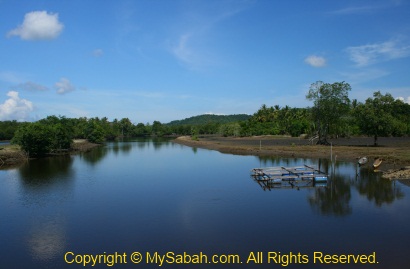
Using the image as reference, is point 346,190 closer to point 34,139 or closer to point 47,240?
point 47,240

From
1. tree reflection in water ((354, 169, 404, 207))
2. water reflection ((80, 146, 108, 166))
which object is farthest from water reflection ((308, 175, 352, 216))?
water reflection ((80, 146, 108, 166))

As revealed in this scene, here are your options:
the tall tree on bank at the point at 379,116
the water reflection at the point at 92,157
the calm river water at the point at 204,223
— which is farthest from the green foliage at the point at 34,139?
the tall tree on bank at the point at 379,116

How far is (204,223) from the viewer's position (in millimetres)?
21828

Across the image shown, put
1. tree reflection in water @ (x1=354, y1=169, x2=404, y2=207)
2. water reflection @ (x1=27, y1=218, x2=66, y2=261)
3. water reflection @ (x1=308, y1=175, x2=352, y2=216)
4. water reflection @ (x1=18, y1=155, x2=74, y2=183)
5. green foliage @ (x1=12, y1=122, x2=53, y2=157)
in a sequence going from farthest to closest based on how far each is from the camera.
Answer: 1. green foliage @ (x1=12, y1=122, x2=53, y2=157)
2. water reflection @ (x1=18, y1=155, x2=74, y2=183)
3. tree reflection in water @ (x1=354, y1=169, x2=404, y2=207)
4. water reflection @ (x1=308, y1=175, x2=352, y2=216)
5. water reflection @ (x1=27, y1=218, x2=66, y2=261)

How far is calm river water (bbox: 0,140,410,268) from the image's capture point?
1672 centimetres

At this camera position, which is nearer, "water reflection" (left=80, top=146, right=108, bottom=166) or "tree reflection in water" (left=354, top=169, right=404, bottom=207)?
"tree reflection in water" (left=354, top=169, right=404, bottom=207)

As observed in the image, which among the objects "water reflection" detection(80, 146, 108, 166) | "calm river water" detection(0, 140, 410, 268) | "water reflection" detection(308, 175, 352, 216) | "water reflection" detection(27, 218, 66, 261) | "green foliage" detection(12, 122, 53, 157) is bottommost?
"water reflection" detection(27, 218, 66, 261)

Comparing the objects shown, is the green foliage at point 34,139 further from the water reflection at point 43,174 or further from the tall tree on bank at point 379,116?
the tall tree on bank at point 379,116

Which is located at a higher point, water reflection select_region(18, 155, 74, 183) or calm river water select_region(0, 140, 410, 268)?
water reflection select_region(18, 155, 74, 183)

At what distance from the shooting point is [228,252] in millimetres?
17125

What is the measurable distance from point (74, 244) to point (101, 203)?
9659 mm

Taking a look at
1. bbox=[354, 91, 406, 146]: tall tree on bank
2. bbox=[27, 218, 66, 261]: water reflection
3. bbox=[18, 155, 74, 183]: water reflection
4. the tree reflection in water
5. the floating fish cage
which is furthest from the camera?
bbox=[354, 91, 406, 146]: tall tree on bank

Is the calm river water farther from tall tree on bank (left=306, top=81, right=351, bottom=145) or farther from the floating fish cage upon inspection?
tall tree on bank (left=306, top=81, right=351, bottom=145)

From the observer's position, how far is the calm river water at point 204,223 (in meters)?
16.7
